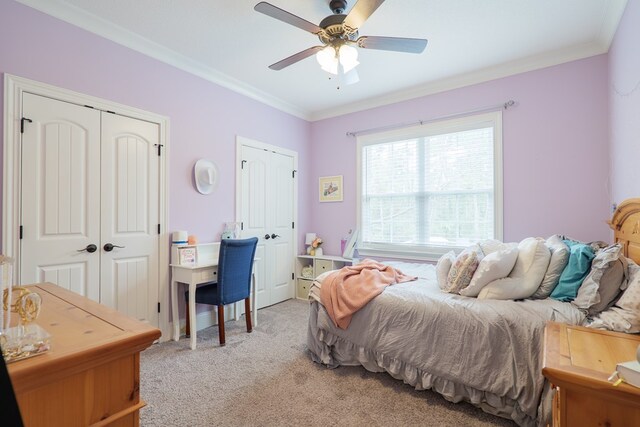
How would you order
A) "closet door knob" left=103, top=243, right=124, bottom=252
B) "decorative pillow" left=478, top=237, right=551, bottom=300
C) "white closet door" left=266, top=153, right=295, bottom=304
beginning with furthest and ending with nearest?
"white closet door" left=266, top=153, right=295, bottom=304
"closet door knob" left=103, top=243, right=124, bottom=252
"decorative pillow" left=478, top=237, right=551, bottom=300

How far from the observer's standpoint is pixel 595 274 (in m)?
1.68

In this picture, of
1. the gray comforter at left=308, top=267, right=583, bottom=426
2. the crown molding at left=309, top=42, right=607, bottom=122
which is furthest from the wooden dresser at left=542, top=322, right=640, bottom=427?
the crown molding at left=309, top=42, right=607, bottom=122

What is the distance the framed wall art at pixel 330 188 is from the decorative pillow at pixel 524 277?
104 inches

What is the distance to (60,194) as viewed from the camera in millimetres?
2348

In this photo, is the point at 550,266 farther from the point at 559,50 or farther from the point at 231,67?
the point at 231,67

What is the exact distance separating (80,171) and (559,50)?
4.36 metres

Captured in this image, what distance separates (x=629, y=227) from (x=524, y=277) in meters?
0.71

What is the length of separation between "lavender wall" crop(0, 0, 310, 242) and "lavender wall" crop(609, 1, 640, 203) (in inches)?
135

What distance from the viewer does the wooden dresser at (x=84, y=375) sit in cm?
69

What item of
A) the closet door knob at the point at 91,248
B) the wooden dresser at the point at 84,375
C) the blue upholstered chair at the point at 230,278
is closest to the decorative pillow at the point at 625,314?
the wooden dresser at the point at 84,375

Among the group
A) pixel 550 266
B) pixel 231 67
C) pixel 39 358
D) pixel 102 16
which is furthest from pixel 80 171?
pixel 550 266

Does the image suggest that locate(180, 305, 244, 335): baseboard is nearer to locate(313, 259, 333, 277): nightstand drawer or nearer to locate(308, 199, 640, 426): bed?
locate(313, 259, 333, 277): nightstand drawer

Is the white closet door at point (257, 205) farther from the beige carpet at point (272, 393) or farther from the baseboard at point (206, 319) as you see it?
the beige carpet at point (272, 393)

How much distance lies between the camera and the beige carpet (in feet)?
6.00
